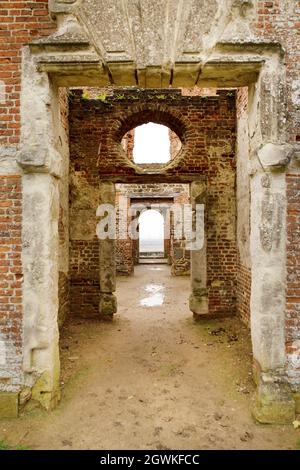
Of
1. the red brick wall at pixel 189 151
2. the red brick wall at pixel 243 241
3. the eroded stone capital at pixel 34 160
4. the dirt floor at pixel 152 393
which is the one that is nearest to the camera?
the dirt floor at pixel 152 393

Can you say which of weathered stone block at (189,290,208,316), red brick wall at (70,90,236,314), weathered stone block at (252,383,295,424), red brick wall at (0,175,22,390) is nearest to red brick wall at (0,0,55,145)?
red brick wall at (0,175,22,390)

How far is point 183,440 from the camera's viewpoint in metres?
2.84

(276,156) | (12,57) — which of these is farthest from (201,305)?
(12,57)

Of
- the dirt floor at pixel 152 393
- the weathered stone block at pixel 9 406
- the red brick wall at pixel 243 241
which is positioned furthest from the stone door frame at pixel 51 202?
the red brick wall at pixel 243 241

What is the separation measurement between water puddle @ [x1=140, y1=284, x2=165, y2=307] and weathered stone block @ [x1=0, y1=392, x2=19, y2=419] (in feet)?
17.3

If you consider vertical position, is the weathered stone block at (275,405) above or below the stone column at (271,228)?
below

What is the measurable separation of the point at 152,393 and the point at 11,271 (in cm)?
220

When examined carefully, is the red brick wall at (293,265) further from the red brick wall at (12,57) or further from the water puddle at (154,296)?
the water puddle at (154,296)

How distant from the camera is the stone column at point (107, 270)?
6652 mm

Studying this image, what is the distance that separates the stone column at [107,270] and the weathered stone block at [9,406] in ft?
11.6

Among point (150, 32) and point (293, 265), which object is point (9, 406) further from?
point (150, 32)

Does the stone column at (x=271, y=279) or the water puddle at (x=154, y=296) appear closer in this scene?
the stone column at (x=271, y=279)

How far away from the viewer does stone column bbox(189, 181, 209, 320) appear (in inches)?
259

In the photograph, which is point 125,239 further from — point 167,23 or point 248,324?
point 167,23
